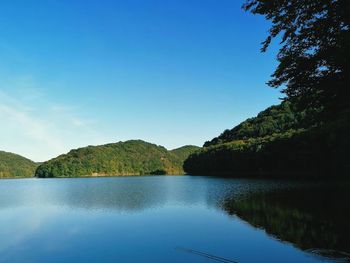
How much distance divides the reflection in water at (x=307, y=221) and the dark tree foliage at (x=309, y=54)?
8.63m

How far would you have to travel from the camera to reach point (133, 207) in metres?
42.0

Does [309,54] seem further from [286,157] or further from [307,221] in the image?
[286,157]

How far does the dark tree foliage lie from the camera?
12.9 meters

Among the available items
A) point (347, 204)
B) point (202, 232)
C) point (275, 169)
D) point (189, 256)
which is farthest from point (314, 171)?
point (189, 256)

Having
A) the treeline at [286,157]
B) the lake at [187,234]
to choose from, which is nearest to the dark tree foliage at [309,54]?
the lake at [187,234]

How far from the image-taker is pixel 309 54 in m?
14.2

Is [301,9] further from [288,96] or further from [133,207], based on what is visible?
[133,207]

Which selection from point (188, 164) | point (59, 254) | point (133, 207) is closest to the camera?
point (59, 254)

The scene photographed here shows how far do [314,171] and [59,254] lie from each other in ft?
310

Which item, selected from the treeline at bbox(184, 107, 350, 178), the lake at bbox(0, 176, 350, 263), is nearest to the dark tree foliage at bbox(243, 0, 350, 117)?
the lake at bbox(0, 176, 350, 263)

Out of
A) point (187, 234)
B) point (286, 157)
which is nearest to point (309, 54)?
point (187, 234)

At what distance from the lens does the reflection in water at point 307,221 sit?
1969cm

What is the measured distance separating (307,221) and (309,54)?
689 inches

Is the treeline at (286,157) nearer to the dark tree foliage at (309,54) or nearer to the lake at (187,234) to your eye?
the lake at (187,234)
